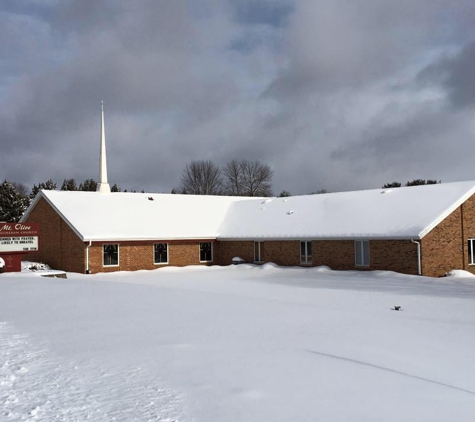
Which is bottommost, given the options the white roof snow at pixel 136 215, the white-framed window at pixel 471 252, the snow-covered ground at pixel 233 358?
the snow-covered ground at pixel 233 358

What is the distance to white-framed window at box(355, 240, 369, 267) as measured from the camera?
27.8 meters

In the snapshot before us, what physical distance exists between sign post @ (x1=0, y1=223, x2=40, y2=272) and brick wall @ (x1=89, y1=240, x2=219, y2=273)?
326 cm


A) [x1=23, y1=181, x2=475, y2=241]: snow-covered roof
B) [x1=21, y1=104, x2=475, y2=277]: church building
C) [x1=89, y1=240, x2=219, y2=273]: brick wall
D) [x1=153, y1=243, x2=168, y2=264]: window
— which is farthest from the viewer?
[x1=153, y1=243, x2=168, y2=264]: window

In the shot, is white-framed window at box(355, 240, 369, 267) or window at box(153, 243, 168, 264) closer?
white-framed window at box(355, 240, 369, 267)

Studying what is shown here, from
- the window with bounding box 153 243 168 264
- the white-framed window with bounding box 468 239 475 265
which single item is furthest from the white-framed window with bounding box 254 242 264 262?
the white-framed window with bounding box 468 239 475 265

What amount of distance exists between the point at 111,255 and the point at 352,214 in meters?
13.7

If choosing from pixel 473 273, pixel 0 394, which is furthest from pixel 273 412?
pixel 473 273

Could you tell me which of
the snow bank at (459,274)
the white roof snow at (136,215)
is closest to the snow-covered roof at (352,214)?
the white roof snow at (136,215)

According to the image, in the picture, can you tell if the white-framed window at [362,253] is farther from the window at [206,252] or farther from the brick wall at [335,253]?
the window at [206,252]

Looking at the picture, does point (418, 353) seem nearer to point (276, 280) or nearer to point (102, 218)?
point (276, 280)

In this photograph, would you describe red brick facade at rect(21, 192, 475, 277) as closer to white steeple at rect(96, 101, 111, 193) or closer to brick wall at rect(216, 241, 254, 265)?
brick wall at rect(216, 241, 254, 265)

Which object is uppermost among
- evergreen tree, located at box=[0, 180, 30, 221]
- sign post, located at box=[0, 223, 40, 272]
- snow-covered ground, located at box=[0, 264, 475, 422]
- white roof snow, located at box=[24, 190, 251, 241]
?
evergreen tree, located at box=[0, 180, 30, 221]

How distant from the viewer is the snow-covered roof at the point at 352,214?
26516 mm

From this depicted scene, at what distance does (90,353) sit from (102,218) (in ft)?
76.7
